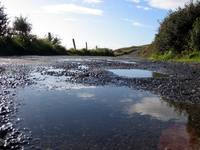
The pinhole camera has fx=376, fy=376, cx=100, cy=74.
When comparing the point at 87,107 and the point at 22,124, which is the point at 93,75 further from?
the point at 22,124

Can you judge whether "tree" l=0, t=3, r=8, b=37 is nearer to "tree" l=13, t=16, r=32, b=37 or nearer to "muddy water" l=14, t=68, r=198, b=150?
"tree" l=13, t=16, r=32, b=37

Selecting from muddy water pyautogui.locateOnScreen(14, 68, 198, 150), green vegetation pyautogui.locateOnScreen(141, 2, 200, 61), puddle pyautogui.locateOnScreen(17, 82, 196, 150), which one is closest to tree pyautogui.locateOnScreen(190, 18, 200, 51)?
green vegetation pyautogui.locateOnScreen(141, 2, 200, 61)

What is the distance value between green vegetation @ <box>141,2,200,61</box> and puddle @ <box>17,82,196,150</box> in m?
20.2

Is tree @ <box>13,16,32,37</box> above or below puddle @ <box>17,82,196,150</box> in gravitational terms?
above

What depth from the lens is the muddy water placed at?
624cm

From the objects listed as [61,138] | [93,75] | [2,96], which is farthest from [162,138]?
[93,75]

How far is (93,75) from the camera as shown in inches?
626

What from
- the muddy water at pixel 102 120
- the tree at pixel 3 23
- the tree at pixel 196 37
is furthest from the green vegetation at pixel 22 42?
the muddy water at pixel 102 120

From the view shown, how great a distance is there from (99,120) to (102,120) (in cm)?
6

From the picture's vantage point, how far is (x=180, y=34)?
32.6 m

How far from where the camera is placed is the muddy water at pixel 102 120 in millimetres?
6238

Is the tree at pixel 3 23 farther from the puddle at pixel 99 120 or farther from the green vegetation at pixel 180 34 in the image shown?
the puddle at pixel 99 120

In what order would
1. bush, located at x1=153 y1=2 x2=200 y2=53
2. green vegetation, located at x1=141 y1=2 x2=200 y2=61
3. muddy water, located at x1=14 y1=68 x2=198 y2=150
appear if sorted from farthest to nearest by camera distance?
bush, located at x1=153 y1=2 x2=200 y2=53 → green vegetation, located at x1=141 y1=2 x2=200 y2=61 → muddy water, located at x1=14 y1=68 x2=198 y2=150

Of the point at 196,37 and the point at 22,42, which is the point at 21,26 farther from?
the point at 196,37
